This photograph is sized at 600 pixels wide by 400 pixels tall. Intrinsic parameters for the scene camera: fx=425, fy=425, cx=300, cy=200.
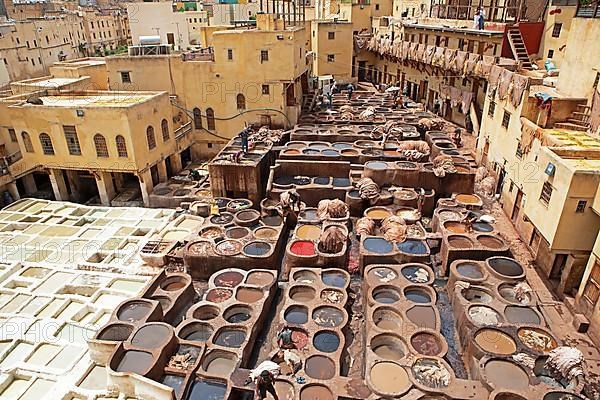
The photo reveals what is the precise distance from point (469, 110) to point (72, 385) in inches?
1199

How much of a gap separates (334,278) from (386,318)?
3194 millimetres

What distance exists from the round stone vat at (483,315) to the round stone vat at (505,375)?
1634 mm

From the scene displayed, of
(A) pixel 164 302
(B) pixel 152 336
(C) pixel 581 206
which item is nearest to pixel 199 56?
(A) pixel 164 302

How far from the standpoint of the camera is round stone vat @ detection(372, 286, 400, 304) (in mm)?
16359

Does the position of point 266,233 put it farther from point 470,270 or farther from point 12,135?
point 12,135

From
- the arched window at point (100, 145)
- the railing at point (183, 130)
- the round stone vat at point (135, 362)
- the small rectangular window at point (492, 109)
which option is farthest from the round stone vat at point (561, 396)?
the railing at point (183, 130)

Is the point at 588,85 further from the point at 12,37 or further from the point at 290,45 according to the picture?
the point at 12,37

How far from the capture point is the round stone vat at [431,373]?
1255cm

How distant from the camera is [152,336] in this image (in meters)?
14.5

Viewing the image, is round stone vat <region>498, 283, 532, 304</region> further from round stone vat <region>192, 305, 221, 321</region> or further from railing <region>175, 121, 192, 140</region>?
railing <region>175, 121, 192, 140</region>

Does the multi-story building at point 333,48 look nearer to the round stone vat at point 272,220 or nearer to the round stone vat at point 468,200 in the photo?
the round stone vat at point 468,200

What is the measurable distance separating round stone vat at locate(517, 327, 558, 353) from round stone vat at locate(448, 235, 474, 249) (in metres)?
4.94

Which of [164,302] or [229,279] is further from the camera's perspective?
[229,279]

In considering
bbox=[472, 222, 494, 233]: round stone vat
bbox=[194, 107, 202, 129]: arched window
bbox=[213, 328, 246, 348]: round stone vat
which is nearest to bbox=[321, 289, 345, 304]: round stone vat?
bbox=[213, 328, 246, 348]: round stone vat
